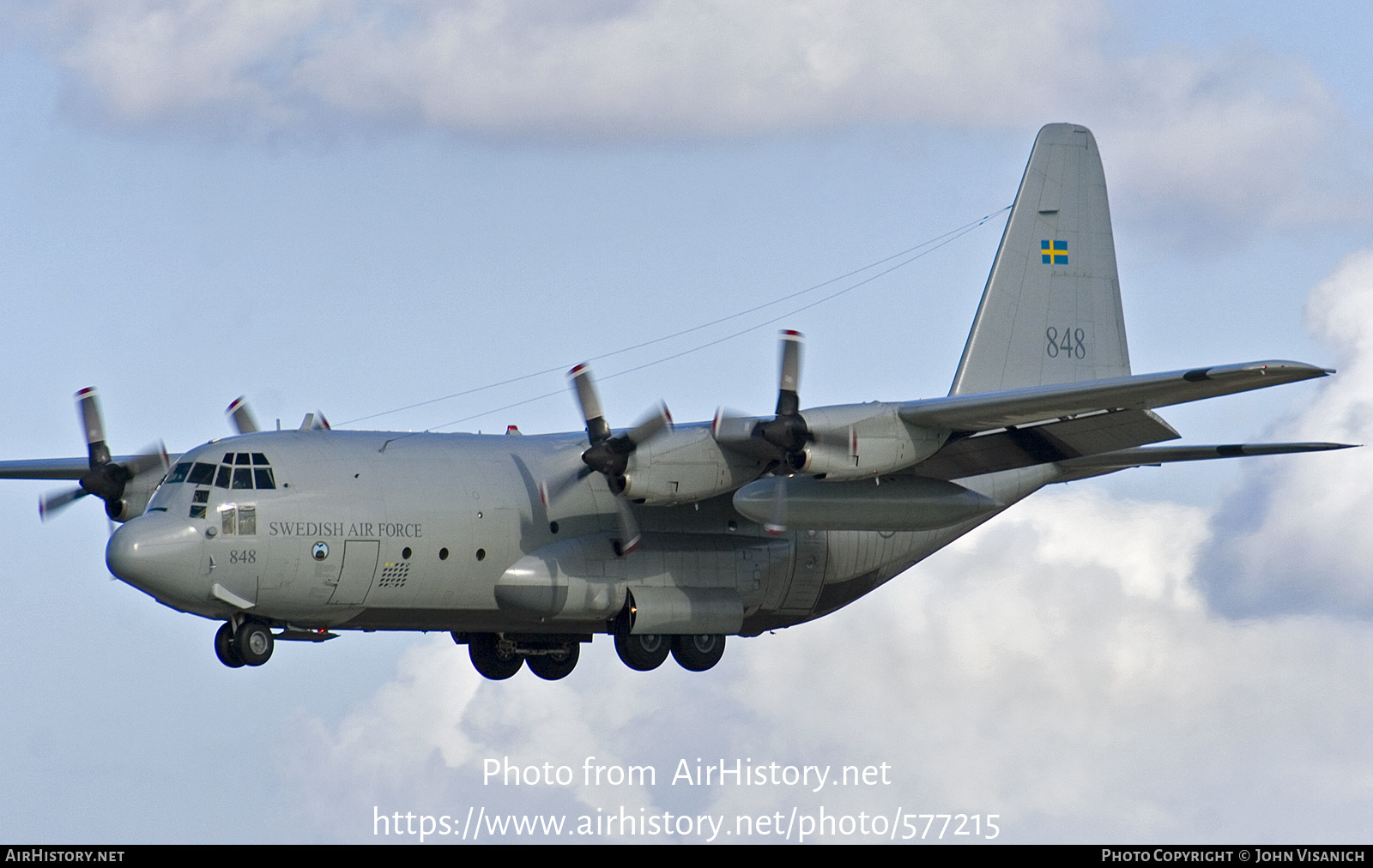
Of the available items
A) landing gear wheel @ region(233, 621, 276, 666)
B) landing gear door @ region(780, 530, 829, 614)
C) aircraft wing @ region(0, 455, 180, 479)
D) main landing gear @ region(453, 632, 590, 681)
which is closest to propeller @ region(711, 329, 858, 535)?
landing gear door @ region(780, 530, 829, 614)

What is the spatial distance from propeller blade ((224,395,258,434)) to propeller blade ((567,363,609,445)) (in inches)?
199

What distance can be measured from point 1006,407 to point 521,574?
646cm

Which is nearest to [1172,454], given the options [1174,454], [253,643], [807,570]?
[1174,454]

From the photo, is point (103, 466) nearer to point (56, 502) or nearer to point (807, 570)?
point (56, 502)

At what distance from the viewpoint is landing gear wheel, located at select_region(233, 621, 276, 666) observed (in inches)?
914

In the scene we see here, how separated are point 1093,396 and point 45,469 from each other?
51.5ft

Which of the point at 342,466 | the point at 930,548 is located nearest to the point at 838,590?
the point at 930,548

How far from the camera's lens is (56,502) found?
Result: 26969 millimetres

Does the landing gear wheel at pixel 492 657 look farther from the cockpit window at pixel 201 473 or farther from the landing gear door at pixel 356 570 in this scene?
the cockpit window at pixel 201 473

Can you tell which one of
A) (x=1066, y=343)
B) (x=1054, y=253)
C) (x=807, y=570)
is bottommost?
(x=807, y=570)

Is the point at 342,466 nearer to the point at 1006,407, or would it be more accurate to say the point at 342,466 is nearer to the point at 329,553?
the point at 329,553

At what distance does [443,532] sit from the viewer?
23953 millimetres
